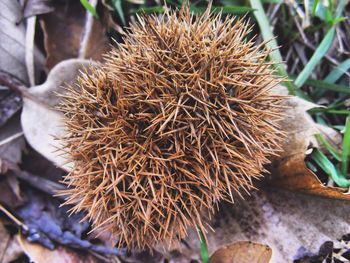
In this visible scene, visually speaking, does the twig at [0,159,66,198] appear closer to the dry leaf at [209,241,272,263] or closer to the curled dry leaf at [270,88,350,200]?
the dry leaf at [209,241,272,263]

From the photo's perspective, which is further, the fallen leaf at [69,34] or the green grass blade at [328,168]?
the fallen leaf at [69,34]

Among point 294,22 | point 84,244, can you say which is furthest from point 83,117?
point 294,22

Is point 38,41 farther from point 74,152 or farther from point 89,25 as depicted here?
point 74,152

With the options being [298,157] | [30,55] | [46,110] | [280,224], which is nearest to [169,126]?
[298,157]

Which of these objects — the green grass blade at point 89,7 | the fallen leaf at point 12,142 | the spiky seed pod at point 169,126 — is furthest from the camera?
the fallen leaf at point 12,142

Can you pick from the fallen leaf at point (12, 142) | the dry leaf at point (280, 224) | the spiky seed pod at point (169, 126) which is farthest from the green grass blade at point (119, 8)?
the dry leaf at point (280, 224)

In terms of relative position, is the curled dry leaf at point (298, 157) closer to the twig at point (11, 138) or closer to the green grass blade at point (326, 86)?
the green grass blade at point (326, 86)

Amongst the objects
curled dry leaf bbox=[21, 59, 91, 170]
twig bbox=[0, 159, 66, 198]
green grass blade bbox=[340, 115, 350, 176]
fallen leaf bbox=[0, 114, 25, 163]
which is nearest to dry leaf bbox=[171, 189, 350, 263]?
green grass blade bbox=[340, 115, 350, 176]
